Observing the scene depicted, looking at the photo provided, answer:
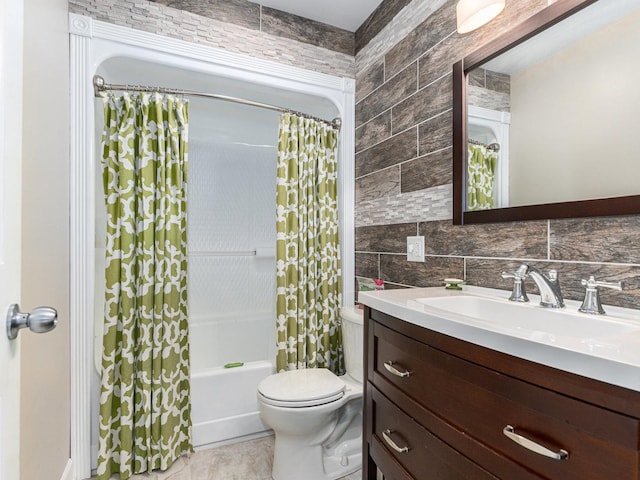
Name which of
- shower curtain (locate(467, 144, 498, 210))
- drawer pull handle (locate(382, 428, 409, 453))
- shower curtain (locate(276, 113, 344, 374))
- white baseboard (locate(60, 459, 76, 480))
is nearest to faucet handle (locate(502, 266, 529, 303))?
shower curtain (locate(467, 144, 498, 210))

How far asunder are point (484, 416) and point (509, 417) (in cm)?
6

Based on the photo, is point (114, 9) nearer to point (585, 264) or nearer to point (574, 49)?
point (574, 49)

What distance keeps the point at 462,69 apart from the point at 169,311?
5.68ft

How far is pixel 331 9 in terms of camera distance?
204 cm

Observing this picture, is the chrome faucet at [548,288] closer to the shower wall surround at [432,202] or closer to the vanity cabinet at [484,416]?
the shower wall surround at [432,202]

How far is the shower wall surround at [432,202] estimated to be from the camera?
3.26ft

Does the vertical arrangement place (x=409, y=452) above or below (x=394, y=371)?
below

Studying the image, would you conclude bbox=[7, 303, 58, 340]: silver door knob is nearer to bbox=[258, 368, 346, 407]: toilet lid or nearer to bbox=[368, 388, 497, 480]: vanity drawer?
bbox=[368, 388, 497, 480]: vanity drawer

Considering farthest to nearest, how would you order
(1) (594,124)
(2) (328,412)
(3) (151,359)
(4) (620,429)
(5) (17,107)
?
(3) (151,359)
(2) (328,412)
(1) (594,124)
(5) (17,107)
(4) (620,429)

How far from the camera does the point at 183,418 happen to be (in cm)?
174

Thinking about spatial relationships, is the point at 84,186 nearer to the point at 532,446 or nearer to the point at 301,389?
the point at 301,389

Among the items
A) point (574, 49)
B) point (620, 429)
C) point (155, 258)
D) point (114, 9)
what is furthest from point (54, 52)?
point (620, 429)

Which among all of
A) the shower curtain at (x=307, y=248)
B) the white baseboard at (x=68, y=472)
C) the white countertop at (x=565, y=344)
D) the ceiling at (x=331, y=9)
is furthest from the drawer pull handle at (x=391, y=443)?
the ceiling at (x=331, y=9)

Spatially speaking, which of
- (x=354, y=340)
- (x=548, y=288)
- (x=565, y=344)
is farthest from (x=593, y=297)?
(x=354, y=340)
